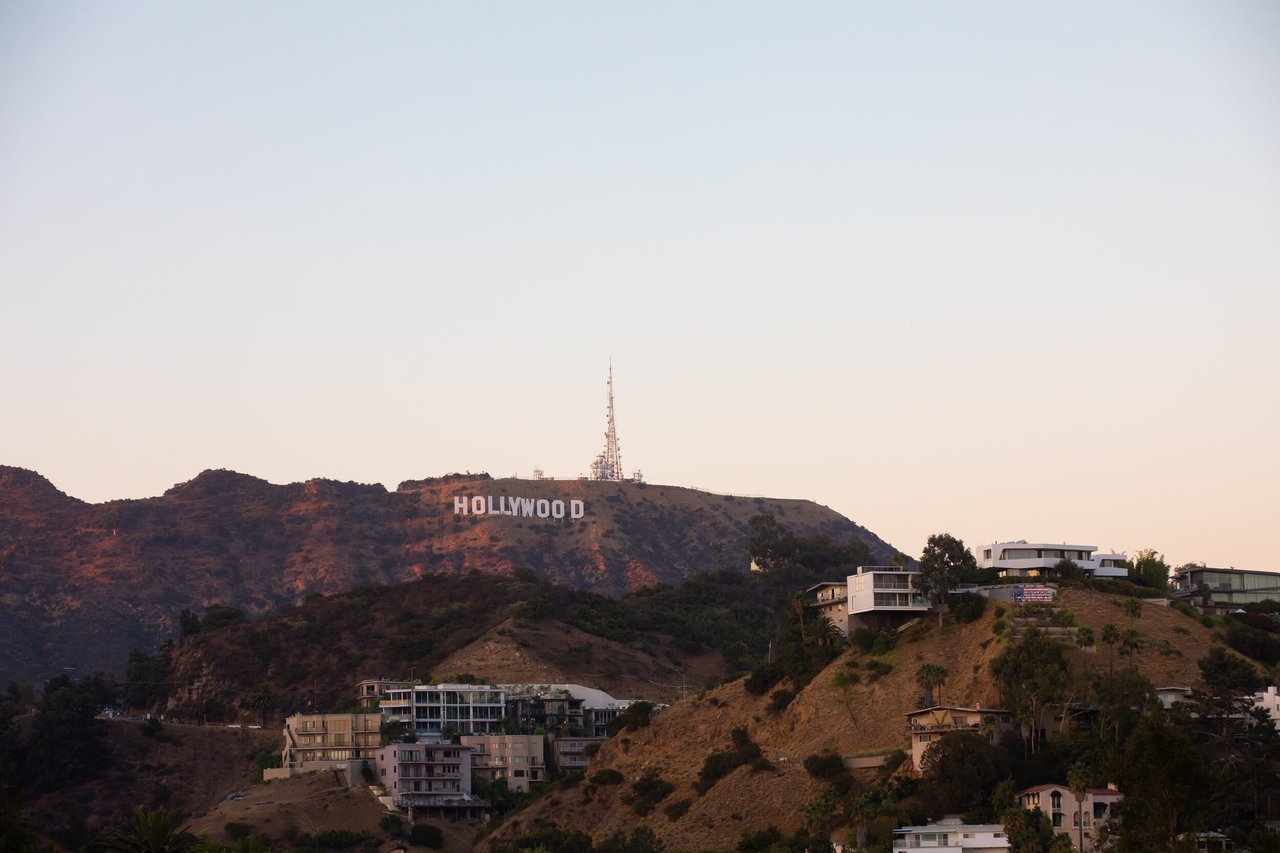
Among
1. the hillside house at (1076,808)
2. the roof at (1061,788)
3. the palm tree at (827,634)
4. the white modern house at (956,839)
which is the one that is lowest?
the white modern house at (956,839)

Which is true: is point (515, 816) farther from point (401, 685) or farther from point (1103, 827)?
point (1103, 827)

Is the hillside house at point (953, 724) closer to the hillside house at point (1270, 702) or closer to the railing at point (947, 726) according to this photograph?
the railing at point (947, 726)

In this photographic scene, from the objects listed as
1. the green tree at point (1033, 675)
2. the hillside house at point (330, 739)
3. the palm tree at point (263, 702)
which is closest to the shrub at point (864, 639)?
the green tree at point (1033, 675)

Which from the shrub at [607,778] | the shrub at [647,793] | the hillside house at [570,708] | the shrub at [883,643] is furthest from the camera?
the hillside house at [570,708]

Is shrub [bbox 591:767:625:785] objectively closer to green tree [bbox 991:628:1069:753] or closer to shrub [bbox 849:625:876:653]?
shrub [bbox 849:625:876:653]

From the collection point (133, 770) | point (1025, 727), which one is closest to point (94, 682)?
point (133, 770)

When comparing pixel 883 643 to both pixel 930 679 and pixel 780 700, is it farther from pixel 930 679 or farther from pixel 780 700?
pixel 780 700
